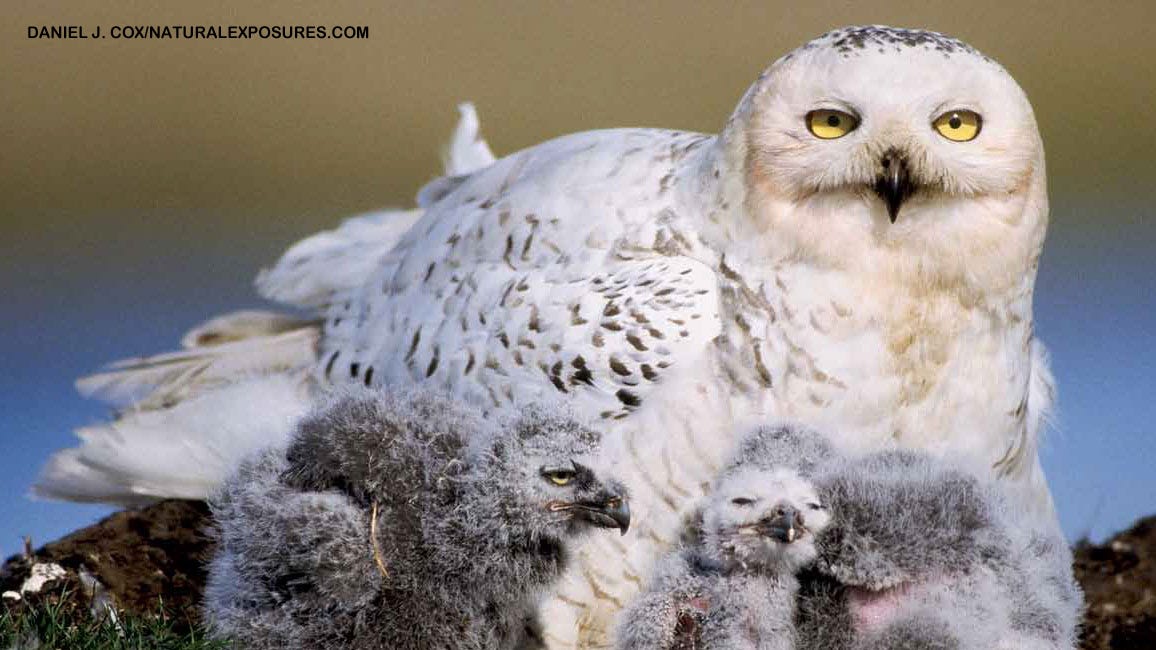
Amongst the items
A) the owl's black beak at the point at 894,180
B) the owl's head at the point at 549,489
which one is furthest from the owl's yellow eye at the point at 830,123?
the owl's head at the point at 549,489

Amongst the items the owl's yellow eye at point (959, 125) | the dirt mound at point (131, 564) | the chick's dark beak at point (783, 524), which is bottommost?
the dirt mound at point (131, 564)

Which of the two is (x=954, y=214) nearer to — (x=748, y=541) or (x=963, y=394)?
(x=963, y=394)

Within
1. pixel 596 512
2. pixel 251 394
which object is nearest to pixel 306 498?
pixel 596 512

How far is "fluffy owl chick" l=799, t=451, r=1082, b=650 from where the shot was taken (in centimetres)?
422

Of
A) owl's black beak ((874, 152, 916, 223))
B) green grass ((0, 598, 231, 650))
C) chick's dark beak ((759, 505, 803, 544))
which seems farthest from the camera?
owl's black beak ((874, 152, 916, 223))

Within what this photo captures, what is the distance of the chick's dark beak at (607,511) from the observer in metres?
4.39

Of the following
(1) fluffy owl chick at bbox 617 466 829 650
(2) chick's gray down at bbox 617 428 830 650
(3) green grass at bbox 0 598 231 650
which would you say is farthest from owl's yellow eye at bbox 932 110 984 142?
(3) green grass at bbox 0 598 231 650

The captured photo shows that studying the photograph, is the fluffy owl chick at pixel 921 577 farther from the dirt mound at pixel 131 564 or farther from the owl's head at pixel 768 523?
the dirt mound at pixel 131 564

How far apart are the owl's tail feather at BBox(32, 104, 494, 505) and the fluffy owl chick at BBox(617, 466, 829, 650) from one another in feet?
8.12

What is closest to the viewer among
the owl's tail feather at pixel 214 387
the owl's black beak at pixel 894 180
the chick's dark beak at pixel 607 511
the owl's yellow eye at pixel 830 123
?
the chick's dark beak at pixel 607 511

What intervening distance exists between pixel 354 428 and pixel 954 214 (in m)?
1.92

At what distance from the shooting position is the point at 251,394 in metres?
6.77

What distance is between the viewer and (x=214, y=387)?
716 centimetres

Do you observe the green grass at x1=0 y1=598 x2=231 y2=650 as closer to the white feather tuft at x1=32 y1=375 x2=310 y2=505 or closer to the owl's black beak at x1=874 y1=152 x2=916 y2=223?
the white feather tuft at x1=32 y1=375 x2=310 y2=505
